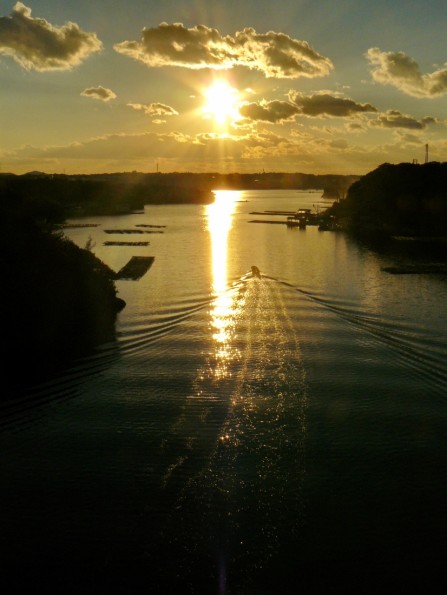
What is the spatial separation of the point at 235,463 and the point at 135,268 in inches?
1760

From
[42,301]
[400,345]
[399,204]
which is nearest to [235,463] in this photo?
[400,345]

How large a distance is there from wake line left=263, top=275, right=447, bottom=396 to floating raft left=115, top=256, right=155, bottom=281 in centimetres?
2015

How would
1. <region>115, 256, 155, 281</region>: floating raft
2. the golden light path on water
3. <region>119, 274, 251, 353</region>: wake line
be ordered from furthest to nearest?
<region>115, 256, 155, 281</region>: floating raft, <region>119, 274, 251, 353</region>: wake line, the golden light path on water

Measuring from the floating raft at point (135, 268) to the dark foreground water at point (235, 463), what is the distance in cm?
1999

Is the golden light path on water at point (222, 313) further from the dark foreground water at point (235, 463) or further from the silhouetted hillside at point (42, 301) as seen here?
the silhouetted hillside at point (42, 301)

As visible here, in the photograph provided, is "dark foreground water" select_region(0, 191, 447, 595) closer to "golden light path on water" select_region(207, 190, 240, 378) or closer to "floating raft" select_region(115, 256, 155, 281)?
"golden light path on water" select_region(207, 190, 240, 378)

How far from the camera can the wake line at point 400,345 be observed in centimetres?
2707

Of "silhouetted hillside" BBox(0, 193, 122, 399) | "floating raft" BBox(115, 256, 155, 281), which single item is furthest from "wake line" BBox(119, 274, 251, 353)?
"floating raft" BBox(115, 256, 155, 281)

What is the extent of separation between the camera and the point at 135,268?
6156 cm

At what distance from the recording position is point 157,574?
13.7m

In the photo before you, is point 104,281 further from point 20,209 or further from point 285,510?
point 285,510

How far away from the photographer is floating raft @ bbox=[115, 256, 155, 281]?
57156mm

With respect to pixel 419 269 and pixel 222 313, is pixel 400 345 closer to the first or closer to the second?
pixel 222 313

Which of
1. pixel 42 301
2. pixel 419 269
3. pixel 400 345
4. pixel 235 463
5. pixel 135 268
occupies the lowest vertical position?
pixel 235 463
